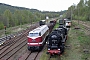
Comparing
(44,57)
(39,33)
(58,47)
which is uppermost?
(39,33)

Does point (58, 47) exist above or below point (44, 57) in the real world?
above

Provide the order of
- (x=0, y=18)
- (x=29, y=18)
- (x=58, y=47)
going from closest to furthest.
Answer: (x=58, y=47)
(x=0, y=18)
(x=29, y=18)

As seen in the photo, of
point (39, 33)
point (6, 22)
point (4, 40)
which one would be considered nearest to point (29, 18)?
point (6, 22)

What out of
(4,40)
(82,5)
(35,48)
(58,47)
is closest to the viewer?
(58,47)

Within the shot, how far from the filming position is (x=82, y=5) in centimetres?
10200

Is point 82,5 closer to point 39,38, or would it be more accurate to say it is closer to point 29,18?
point 29,18

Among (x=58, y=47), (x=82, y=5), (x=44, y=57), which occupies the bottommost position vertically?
(x=44, y=57)

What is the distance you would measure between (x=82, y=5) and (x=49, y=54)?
8752cm

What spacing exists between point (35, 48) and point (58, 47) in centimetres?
416

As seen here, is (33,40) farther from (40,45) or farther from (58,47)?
(58,47)

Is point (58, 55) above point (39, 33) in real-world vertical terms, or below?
below

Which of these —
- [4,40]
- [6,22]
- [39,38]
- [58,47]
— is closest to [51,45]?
[58,47]

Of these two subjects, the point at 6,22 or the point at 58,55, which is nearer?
the point at 58,55

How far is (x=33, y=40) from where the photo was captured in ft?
71.5
